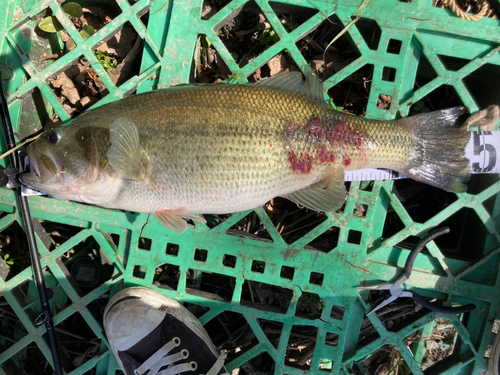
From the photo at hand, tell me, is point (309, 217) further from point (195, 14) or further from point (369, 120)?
point (195, 14)

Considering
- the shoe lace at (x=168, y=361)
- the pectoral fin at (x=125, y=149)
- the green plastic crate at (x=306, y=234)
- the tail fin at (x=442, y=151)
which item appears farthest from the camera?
the shoe lace at (x=168, y=361)

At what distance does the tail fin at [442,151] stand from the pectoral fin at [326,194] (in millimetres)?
577

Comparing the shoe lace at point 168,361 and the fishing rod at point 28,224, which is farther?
the shoe lace at point 168,361

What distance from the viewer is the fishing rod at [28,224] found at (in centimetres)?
245

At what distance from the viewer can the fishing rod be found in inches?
96.4

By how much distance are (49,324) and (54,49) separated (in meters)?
2.24

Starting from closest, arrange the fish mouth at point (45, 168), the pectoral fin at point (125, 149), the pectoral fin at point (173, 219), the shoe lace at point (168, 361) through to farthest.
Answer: the pectoral fin at point (125, 149) < the fish mouth at point (45, 168) < the pectoral fin at point (173, 219) < the shoe lace at point (168, 361)

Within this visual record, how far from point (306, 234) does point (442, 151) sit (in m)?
1.17

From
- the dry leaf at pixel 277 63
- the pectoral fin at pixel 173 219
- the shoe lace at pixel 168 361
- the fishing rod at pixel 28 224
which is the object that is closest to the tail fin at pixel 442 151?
the dry leaf at pixel 277 63

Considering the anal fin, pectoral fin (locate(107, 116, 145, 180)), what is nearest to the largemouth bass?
pectoral fin (locate(107, 116, 145, 180))

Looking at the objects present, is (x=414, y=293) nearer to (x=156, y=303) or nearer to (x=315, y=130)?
(x=315, y=130)

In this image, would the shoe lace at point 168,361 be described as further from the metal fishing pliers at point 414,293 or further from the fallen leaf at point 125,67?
the fallen leaf at point 125,67

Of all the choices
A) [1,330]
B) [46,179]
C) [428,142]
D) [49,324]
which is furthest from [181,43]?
[1,330]

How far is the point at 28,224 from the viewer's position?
2488 mm
